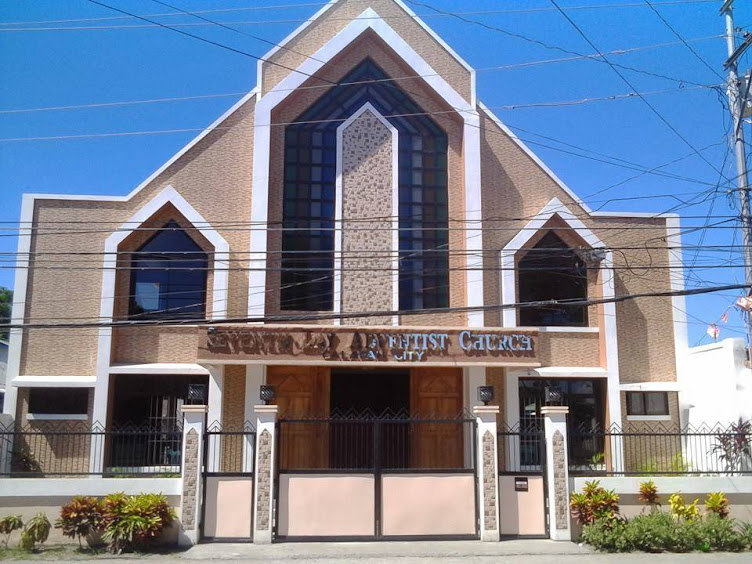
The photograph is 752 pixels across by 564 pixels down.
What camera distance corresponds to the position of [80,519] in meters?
13.0

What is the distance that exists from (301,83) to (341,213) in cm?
383

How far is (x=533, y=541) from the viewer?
13977mm

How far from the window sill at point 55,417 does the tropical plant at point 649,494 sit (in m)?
13.3

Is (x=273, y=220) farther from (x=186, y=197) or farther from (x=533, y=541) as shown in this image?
(x=533, y=541)

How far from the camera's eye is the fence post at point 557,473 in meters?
14.0

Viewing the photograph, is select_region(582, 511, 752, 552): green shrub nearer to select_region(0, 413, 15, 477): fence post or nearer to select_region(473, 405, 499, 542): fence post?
select_region(473, 405, 499, 542): fence post

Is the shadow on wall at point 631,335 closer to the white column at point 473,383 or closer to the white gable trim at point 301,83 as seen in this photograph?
the white column at point 473,383

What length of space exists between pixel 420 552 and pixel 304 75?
43.1 feet

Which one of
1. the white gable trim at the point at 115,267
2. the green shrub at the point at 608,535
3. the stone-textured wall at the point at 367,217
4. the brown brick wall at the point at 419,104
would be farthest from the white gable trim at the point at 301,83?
the green shrub at the point at 608,535

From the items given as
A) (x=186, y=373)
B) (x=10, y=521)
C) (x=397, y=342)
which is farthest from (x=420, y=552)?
(x=186, y=373)

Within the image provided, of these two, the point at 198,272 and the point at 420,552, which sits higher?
the point at 198,272

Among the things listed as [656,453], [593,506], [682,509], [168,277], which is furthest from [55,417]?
[656,453]

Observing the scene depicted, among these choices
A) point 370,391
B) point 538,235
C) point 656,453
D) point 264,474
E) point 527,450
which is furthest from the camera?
point 538,235

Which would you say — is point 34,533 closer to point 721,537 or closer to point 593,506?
point 593,506
